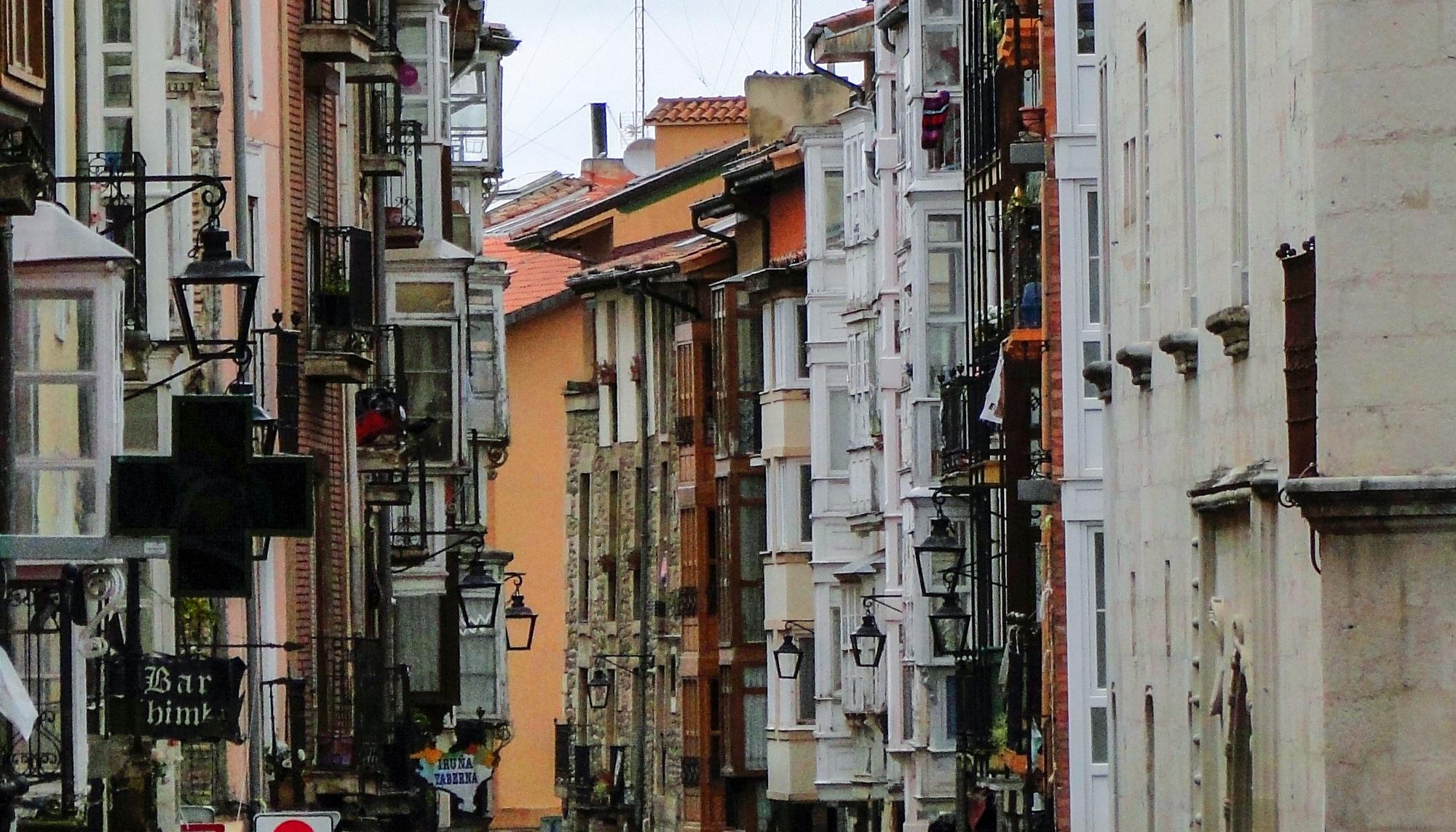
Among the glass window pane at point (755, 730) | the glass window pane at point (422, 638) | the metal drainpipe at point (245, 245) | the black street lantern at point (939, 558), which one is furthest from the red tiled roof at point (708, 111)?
the metal drainpipe at point (245, 245)

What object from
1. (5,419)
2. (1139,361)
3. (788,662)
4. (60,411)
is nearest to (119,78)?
(60,411)

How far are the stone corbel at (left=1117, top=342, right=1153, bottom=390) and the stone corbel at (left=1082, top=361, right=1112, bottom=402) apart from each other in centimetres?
177

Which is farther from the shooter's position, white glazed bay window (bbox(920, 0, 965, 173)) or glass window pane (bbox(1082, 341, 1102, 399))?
white glazed bay window (bbox(920, 0, 965, 173))

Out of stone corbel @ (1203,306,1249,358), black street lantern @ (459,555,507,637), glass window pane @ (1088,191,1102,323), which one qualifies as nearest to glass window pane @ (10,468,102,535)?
stone corbel @ (1203,306,1249,358)

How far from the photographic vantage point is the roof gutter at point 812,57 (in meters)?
64.9

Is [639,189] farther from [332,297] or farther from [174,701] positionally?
[174,701]

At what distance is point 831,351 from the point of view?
63156mm

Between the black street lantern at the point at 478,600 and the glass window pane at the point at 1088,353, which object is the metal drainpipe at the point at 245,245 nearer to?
the glass window pane at the point at 1088,353

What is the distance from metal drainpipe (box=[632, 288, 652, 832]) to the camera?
247 feet

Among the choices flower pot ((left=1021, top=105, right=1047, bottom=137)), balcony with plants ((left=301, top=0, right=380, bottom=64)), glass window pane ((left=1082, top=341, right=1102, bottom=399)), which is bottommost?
glass window pane ((left=1082, top=341, right=1102, bottom=399))

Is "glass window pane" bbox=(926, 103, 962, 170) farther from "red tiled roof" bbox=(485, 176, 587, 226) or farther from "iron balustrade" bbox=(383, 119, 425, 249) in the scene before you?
"red tiled roof" bbox=(485, 176, 587, 226)

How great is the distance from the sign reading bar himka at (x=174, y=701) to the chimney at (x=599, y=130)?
242 ft

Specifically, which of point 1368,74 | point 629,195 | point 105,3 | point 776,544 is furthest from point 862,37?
point 1368,74

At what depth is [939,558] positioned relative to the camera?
47.6m
